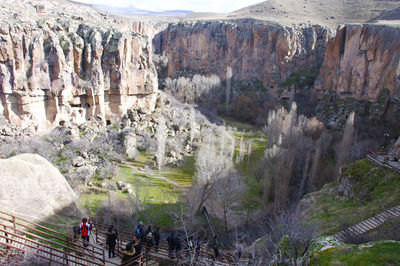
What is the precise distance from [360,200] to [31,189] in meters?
15.9

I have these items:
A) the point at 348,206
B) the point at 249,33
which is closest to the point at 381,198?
the point at 348,206

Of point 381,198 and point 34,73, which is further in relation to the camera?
point 34,73

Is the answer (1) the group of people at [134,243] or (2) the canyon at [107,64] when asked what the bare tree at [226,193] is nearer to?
(1) the group of people at [134,243]

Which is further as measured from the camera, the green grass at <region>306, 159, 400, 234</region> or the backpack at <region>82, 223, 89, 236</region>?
the green grass at <region>306, 159, 400, 234</region>

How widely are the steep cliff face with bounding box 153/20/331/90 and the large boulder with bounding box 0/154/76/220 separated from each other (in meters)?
46.1

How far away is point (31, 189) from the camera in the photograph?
10422 mm

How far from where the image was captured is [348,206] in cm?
1532

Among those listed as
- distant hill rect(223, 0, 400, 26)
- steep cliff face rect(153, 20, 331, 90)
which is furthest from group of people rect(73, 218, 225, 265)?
distant hill rect(223, 0, 400, 26)

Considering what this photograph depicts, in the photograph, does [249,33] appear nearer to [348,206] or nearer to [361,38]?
[361,38]

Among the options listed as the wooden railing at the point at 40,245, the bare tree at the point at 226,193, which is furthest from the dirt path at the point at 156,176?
the wooden railing at the point at 40,245

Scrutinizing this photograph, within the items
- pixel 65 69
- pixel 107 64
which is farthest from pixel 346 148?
pixel 65 69

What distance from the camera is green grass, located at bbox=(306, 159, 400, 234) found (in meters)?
13.5

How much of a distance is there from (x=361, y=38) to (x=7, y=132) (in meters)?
40.9

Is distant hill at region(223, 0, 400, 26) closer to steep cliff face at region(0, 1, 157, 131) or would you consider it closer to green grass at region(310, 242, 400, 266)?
steep cliff face at region(0, 1, 157, 131)
